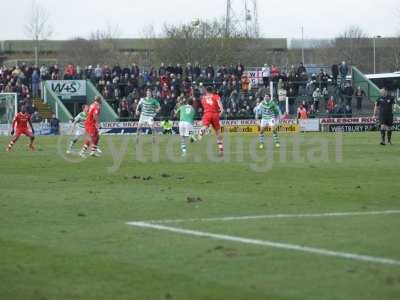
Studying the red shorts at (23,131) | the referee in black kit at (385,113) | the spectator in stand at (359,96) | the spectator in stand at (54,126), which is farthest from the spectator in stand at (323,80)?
the red shorts at (23,131)

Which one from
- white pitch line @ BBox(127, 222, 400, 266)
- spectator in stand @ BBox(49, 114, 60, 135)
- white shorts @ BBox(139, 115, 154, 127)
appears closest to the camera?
white pitch line @ BBox(127, 222, 400, 266)

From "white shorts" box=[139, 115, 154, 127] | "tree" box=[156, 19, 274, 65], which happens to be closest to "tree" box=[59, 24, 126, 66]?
"tree" box=[156, 19, 274, 65]

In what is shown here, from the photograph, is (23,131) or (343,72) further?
(343,72)

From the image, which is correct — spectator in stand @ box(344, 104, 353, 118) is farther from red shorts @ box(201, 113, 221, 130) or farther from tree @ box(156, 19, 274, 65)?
red shorts @ box(201, 113, 221, 130)

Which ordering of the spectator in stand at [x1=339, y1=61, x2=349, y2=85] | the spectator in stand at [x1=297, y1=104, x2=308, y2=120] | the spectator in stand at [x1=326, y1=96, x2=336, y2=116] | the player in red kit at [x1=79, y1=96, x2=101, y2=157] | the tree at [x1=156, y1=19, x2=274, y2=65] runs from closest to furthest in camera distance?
the player in red kit at [x1=79, y1=96, x2=101, y2=157]
the spectator in stand at [x1=297, y1=104, x2=308, y2=120]
the spectator in stand at [x1=326, y1=96, x2=336, y2=116]
the spectator in stand at [x1=339, y1=61, x2=349, y2=85]
the tree at [x1=156, y1=19, x2=274, y2=65]

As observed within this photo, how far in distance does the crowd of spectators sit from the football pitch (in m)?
33.8

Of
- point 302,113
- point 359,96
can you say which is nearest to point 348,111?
point 359,96

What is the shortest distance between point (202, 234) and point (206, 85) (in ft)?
147

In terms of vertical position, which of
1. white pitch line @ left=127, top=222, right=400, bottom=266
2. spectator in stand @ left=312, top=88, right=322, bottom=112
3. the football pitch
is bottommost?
the football pitch

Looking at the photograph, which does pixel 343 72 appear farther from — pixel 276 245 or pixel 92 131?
pixel 276 245

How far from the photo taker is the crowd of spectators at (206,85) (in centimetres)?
5531

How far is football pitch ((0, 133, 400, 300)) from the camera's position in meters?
8.36

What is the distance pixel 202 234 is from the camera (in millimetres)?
11258

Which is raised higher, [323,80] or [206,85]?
[323,80]
